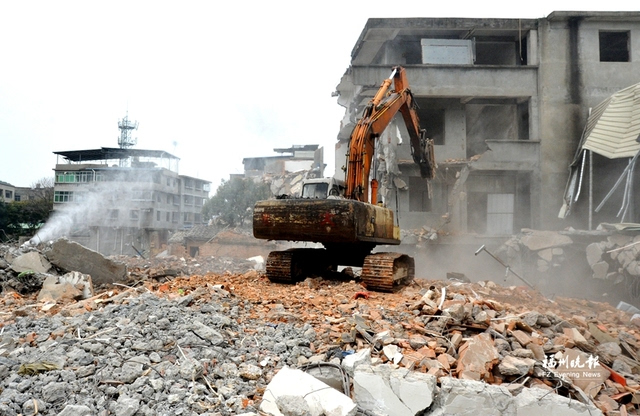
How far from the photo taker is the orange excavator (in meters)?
6.31

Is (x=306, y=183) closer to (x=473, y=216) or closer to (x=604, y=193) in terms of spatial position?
(x=473, y=216)

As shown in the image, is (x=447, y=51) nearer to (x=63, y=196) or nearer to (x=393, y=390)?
(x=393, y=390)

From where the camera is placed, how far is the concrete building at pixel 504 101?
17016 millimetres

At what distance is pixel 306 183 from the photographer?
29.0 feet

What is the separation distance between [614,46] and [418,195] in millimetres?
12020

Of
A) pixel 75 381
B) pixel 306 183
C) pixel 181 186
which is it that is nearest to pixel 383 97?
pixel 306 183

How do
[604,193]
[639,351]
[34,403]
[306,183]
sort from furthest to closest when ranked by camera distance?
[604,193] → [306,183] → [639,351] → [34,403]

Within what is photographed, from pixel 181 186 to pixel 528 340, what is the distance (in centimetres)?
4466

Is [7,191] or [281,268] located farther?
[7,191]

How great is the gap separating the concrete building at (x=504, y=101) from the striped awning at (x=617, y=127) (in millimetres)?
1675

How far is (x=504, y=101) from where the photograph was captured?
714 inches

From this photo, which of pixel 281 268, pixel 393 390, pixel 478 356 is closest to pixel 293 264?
pixel 281 268

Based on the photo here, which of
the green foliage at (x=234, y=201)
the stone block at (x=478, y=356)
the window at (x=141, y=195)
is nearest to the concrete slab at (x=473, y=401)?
the stone block at (x=478, y=356)

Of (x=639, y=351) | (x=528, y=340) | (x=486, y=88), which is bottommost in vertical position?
(x=639, y=351)
